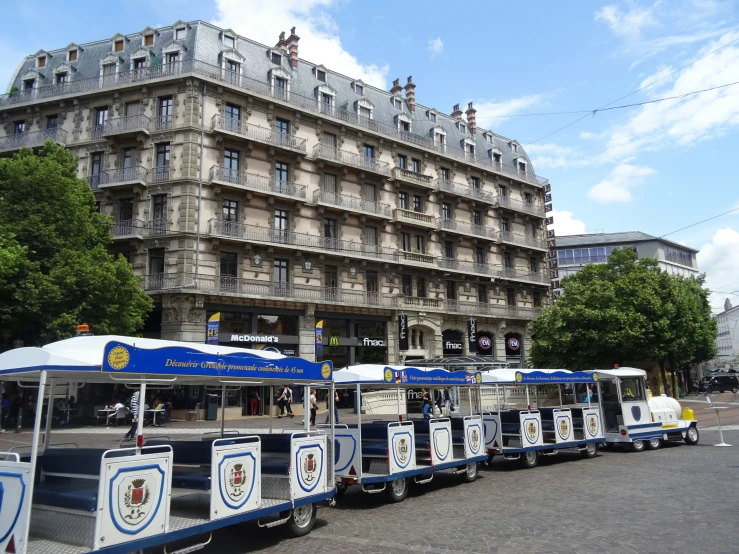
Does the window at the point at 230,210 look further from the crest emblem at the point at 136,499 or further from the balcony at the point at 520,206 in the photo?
the crest emblem at the point at 136,499

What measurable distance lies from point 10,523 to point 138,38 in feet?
111

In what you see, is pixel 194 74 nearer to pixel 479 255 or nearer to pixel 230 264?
pixel 230 264

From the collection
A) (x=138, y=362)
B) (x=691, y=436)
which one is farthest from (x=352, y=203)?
(x=138, y=362)

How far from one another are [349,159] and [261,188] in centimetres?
673

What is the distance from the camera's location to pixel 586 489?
35.8ft

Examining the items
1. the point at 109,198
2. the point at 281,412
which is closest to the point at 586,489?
the point at 281,412

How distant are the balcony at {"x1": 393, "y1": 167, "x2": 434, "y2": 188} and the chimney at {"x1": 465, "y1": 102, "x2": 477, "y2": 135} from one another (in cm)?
1015

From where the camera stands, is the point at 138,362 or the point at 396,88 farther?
the point at 396,88

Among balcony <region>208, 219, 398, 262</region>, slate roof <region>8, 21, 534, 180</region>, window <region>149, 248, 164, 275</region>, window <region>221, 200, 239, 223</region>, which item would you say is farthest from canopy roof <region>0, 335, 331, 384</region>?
slate roof <region>8, 21, 534, 180</region>

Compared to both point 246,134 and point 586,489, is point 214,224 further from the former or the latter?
point 586,489

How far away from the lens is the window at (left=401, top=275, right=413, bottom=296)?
37037 mm

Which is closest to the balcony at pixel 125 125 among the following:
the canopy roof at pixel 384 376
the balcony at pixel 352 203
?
the balcony at pixel 352 203

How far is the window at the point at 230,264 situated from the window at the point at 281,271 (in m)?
2.27

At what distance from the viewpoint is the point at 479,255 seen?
139 feet
